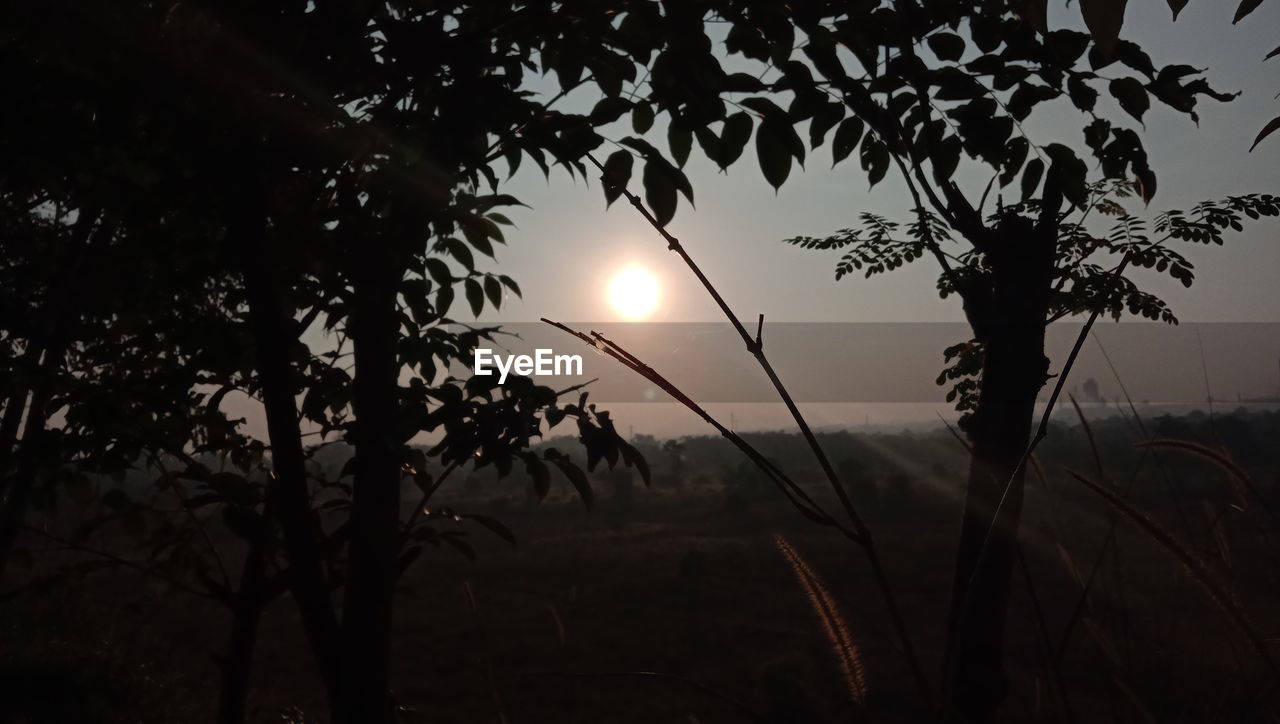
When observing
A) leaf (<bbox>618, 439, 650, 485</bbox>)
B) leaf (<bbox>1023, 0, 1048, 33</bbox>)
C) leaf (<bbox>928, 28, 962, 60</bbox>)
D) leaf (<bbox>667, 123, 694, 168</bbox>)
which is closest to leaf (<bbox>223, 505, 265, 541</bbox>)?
leaf (<bbox>618, 439, 650, 485</bbox>)

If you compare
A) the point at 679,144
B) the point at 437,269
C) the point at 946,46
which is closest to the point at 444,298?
the point at 437,269

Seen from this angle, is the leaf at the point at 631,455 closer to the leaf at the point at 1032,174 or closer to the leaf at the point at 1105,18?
the leaf at the point at 1032,174

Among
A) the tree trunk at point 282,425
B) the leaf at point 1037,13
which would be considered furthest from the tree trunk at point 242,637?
the leaf at point 1037,13

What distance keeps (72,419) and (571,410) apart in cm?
143

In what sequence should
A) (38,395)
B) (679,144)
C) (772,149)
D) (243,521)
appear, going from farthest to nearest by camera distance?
(38,395) < (243,521) < (679,144) < (772,149)

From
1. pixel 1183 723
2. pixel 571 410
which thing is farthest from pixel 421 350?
pixel 1183 723

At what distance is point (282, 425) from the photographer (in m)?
1.70

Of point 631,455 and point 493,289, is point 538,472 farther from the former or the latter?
point 493,289

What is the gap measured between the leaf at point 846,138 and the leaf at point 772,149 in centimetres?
19

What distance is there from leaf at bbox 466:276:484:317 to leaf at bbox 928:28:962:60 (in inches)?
77.8

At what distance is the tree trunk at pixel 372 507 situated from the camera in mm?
1784

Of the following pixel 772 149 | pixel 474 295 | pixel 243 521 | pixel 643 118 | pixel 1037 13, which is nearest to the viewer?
pixel 1037 13

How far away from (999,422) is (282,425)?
165 centimetres

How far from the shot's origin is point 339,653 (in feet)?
5.83
